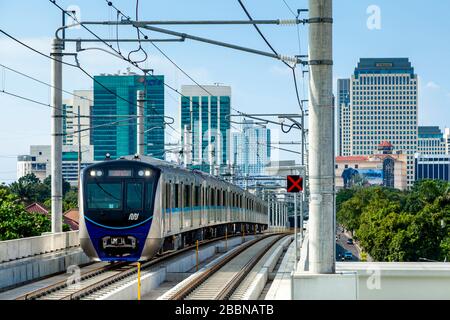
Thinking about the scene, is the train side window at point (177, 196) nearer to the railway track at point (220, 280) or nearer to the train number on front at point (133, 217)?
the railway track at point (220, 280)

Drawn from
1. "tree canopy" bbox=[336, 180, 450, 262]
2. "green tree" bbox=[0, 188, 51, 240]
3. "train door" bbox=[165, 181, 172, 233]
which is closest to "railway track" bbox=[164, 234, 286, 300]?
"train door" bbox=[165, 181, 172, 233]

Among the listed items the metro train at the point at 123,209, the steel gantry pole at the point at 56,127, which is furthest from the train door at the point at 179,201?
the steel gantry pole at the point at 56,127

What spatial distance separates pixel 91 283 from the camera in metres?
22.6

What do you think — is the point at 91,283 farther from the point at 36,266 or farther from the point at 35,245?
the point at 35,245

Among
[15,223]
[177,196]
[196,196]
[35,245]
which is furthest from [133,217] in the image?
[15,223]

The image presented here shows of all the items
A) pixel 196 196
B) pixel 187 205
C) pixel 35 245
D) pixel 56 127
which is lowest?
pixel 35 245

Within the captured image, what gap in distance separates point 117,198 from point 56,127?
11.2ft

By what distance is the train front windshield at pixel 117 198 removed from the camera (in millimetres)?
24797

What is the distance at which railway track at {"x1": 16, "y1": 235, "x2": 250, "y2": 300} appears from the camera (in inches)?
790

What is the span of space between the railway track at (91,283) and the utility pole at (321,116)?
907cm

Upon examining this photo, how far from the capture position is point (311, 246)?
11.8m
